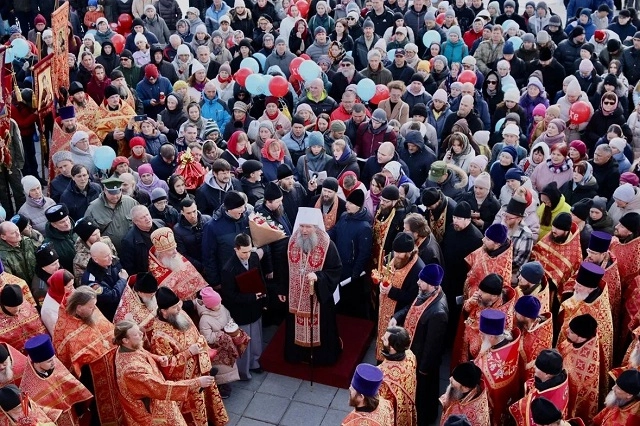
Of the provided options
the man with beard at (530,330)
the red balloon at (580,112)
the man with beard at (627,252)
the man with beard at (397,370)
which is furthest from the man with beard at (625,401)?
the red balloon at (580,112)

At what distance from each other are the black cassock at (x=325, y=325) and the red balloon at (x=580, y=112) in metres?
4.95

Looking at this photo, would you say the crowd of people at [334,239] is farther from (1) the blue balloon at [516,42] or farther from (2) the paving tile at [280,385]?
(1) the blue balloon at [516,42]

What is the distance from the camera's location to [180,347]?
6645 mm

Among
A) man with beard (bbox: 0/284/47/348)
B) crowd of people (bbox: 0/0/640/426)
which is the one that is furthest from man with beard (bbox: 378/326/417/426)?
man with beard (bbox: 0/284/47/348)

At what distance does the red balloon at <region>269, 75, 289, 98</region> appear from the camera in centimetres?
1146

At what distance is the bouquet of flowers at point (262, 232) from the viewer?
26.0 ft

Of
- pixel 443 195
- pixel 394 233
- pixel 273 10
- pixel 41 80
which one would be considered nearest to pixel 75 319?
pixel 394 233

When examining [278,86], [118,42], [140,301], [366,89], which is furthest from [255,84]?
[140,301]

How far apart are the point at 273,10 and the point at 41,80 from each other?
686cm

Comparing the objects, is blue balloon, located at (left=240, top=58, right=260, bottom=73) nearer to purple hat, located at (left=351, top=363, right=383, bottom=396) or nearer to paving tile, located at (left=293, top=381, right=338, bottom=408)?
paving tile, located at (left=293, top=381, right=338, bottom=408)

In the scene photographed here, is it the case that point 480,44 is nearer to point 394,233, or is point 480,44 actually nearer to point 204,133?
point 204,133

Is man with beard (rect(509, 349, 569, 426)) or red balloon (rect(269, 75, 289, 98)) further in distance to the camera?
red balloon (rect(269, 75, 289, 98))

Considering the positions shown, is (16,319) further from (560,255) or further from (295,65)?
(295,65)

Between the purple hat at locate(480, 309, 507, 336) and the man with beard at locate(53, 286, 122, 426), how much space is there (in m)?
3.16
